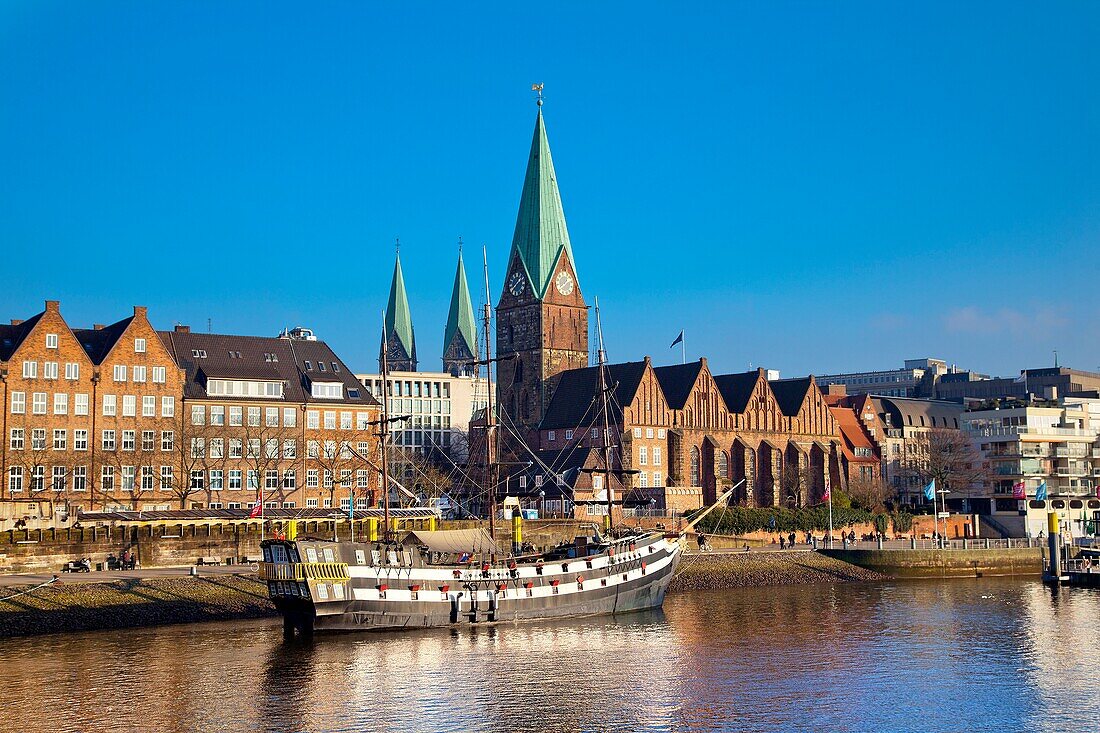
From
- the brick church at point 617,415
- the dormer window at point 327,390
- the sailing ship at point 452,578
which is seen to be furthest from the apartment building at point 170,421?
the sailing ship at point 452,578

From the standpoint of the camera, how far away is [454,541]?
7075 centimetres

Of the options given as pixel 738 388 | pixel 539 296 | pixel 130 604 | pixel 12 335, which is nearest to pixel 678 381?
pixel 738 388

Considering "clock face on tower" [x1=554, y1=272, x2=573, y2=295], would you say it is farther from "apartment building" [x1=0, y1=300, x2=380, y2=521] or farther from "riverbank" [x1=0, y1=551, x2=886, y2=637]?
"riverbank" [x1=0, y1=551, x2=886, y2=637]

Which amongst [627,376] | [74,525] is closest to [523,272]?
[627,376]

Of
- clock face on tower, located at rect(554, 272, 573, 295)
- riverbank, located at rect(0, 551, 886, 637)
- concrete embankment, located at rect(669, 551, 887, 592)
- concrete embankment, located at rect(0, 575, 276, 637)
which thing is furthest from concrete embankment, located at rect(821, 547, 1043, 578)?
clock face on tower, located at rect(554, 272, 573, 295)

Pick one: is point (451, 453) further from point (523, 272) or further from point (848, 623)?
point (848, 623)

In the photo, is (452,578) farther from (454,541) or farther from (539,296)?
(539,296)

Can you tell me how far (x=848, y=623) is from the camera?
221ft

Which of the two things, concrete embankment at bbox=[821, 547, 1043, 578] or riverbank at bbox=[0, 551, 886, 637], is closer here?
riverbank at bbox=[0, 551, 886, 637]

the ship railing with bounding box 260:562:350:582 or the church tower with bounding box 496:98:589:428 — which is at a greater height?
the church tower with bounding box 496:98:589:428

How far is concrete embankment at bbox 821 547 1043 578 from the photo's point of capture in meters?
98.1

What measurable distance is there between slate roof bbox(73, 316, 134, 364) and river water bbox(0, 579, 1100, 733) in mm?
40807

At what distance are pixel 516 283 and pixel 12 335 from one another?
67.2 metres

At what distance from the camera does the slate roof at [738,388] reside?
464 ft
